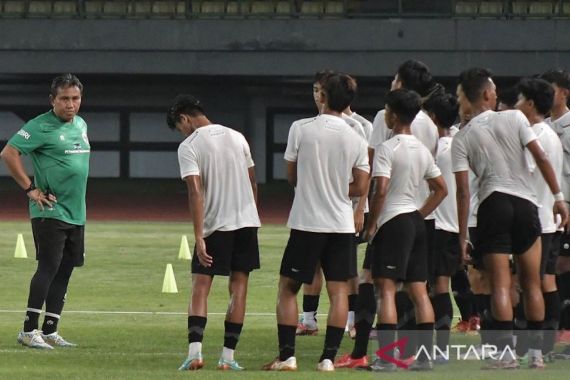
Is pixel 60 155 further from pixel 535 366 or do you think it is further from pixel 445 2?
pixel 445 2

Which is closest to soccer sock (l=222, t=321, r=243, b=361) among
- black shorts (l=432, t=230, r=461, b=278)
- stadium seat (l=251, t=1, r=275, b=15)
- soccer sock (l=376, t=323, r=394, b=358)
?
soccer sock (l=376, t=323, r=394, b=358)

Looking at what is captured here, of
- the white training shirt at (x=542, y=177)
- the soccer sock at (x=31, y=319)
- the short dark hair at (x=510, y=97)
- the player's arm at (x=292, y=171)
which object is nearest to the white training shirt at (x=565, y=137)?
the short dark hair at (x=510, y=97)

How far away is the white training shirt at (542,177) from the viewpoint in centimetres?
1053

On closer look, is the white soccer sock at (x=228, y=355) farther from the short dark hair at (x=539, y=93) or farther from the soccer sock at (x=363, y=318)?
the short dark hair at (x=539, y=93)

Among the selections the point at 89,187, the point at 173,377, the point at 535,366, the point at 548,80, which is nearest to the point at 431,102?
the point at 548,80

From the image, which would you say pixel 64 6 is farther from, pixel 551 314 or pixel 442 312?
pixel 551 314

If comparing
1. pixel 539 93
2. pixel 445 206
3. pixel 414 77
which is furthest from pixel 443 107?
pixel 539 93

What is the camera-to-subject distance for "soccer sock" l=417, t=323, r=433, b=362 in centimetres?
997

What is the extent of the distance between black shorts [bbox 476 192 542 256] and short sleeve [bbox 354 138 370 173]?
33.9 inches

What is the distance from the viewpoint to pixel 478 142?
33.2 feet

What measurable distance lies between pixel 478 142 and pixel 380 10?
2726 centimetres

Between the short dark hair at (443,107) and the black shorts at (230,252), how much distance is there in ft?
6.03

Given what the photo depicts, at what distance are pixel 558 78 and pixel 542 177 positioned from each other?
1.05 meters

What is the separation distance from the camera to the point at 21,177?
1155 centimetres
